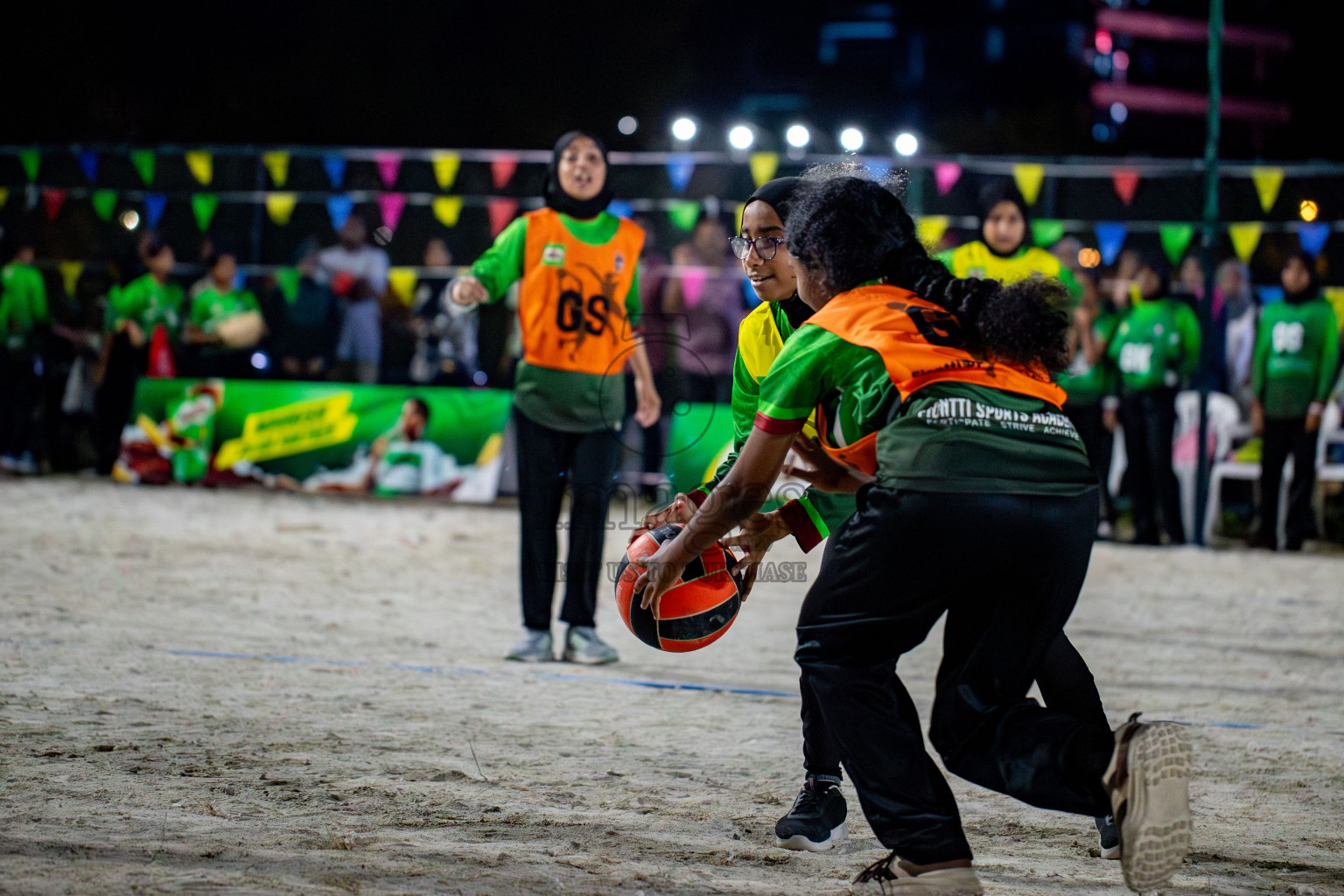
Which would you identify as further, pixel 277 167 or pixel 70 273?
pixel 70 273

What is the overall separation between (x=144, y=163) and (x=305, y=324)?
8.77 feet

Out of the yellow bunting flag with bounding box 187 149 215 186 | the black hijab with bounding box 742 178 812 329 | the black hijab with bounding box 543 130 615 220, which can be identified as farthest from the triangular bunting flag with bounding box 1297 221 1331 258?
the yellow bunting flag with bounding box 187 149 215 186

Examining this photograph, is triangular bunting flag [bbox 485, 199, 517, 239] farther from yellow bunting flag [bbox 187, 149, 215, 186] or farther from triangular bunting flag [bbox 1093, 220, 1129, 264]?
triangular bunting flag [bbox 1093, 220, 1129, 264]

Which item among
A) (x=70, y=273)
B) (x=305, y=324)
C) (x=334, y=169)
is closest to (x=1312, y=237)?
(x=334, y=169)

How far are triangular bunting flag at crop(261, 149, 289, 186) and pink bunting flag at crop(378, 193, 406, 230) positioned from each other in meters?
0.98

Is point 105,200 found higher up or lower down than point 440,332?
higher up

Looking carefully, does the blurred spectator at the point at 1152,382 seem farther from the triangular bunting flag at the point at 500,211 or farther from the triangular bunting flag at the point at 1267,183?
the triangular bunting flag at the point at 500,211

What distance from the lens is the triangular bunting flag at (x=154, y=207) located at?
44.8 feet

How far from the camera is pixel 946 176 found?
1193cm

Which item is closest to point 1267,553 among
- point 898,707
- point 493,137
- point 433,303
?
point 433,303

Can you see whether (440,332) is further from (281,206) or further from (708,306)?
(708,306)

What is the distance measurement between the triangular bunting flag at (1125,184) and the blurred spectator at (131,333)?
873 centimetres

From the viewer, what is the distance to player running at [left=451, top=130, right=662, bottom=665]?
20.4 ft

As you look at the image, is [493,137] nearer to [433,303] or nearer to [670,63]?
[670,63]
